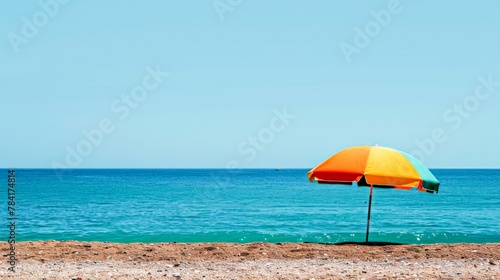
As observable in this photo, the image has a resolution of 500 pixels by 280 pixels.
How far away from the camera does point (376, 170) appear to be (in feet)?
38.2

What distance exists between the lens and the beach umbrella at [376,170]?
456 inches

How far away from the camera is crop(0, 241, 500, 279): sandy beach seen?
9109 mm

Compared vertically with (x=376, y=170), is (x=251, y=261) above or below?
below

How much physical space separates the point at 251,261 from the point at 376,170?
324 cm

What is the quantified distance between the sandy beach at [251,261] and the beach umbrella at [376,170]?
1417 mm

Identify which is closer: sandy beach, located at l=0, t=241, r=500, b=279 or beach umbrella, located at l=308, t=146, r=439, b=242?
sandy beach, located at l=0, t=241, r=500, b=279

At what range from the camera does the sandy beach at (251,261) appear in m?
9.11

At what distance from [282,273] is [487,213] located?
2792 centimetres

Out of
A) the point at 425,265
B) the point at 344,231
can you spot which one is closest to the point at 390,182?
the point at 425,265

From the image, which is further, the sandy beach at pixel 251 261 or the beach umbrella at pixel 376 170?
the beach umbrella at pixel 376 170

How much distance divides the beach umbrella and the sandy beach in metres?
1.42

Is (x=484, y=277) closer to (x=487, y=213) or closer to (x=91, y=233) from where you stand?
(x=91, y=233)

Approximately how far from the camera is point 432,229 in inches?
963

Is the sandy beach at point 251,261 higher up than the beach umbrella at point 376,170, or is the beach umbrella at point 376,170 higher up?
the beach umbrella at point 376,170
